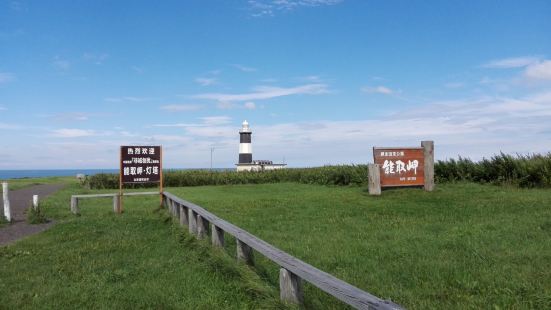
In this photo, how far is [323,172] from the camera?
27.5 metres

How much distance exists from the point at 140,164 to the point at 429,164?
399 inches

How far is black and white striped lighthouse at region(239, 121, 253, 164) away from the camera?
4553 cm

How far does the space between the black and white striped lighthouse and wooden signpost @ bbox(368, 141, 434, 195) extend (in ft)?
96.6

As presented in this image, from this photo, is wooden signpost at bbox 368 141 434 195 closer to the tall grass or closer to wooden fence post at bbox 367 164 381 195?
wooden fence post at bbox 367 164 381 195

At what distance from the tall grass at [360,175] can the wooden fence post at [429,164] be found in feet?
10.3

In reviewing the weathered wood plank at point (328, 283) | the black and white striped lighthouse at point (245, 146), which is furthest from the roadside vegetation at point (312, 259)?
the black and white striped lighthouse at point (245, 146)

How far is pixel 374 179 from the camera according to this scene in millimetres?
16391

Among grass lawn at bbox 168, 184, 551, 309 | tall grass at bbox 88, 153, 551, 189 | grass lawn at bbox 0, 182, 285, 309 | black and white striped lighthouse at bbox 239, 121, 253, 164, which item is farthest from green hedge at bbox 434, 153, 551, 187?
black and white striped lighthouse at bbox 239, 121, 253, 164

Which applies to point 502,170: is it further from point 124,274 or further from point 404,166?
point 124,274

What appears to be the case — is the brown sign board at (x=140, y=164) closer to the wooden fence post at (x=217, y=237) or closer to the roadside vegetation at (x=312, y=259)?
the roadside vegetation at (x=312, y=259)

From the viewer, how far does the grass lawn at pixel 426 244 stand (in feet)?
17.6

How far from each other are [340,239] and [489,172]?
1261 centimetres

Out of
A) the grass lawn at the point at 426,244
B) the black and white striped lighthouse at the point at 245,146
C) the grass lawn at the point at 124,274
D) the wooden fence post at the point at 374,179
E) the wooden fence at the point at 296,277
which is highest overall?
the black and white striped lighthouse at the point at 245,146

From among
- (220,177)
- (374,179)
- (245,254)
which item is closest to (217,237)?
(245,254)
